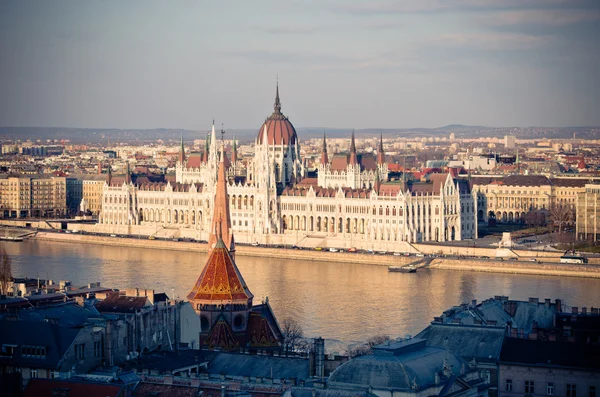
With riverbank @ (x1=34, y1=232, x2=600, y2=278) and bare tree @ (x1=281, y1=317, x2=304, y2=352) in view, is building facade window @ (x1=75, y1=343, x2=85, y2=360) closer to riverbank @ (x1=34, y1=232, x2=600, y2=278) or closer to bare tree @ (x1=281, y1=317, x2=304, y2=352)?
bare tree @ (x1=281, y1=317, x2=304, y2=352)

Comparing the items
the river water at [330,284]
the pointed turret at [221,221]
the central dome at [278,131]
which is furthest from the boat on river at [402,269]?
the central dome at [278,131]

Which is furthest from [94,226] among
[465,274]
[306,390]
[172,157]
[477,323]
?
[172,157]

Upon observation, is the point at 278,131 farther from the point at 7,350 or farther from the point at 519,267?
the point at 7,350

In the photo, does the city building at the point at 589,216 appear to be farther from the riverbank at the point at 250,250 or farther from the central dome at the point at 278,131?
the central dome at the point at 278,131

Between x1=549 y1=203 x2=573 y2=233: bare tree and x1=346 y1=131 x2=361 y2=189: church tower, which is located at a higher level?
x1=346 y1=131 x2=361 y2=189: church tower

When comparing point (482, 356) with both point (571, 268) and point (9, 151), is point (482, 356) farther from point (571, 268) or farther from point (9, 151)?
point (9, 151)

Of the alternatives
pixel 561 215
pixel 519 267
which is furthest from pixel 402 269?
pixel 561 215

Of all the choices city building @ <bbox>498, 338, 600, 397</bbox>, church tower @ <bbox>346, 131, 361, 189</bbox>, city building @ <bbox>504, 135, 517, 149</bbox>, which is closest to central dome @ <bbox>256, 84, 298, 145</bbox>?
church tower @ <bbox>346, 131, 361, 189</bbox>
